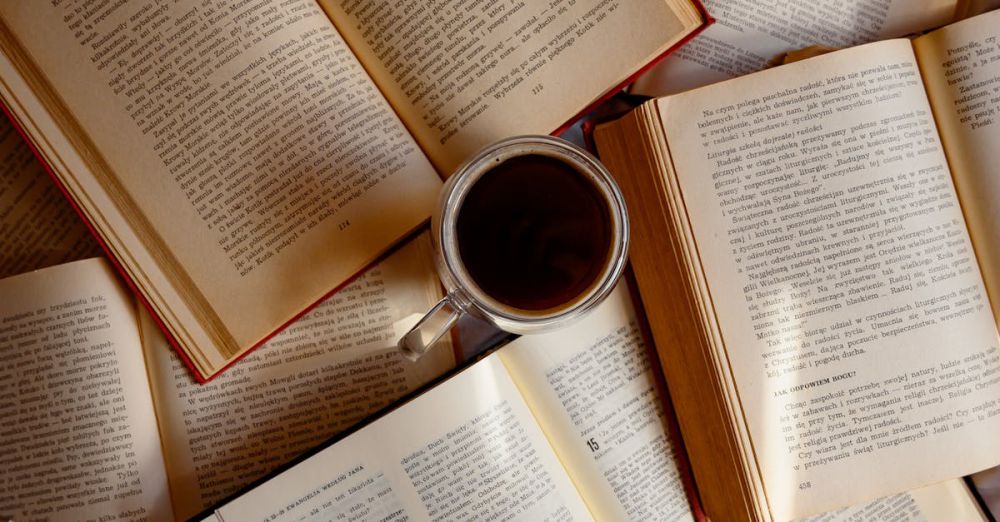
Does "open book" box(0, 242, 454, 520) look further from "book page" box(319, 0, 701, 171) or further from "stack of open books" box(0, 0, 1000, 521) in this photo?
"book page" box(319, 0, 701, 171)

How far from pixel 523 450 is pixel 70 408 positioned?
0.45m

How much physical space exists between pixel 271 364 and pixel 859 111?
640mm

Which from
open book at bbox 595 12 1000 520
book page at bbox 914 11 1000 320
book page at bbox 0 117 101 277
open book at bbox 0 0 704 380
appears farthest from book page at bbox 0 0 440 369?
book page at bbox 914 11 1000 320

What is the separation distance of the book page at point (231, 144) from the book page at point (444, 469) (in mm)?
144

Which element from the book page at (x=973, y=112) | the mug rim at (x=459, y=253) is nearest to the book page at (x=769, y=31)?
the book page at (x=973, y=112)

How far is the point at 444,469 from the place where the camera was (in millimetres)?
710

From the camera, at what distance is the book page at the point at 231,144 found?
26.2 inches

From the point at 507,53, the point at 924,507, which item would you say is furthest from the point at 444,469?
the point at 924,507

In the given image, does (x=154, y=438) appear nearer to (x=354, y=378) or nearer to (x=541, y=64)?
(x=354, y=378)

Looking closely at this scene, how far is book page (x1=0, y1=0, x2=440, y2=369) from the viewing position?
666 millimetres

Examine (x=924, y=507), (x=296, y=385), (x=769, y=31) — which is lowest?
(x=924, y=507)

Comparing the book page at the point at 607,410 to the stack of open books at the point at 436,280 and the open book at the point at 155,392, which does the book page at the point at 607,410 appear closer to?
the stack of open books at the point at 436,280

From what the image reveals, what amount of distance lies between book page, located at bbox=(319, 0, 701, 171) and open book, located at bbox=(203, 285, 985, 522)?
21cm

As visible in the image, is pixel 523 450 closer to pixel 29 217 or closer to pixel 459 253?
pixel 459 253
